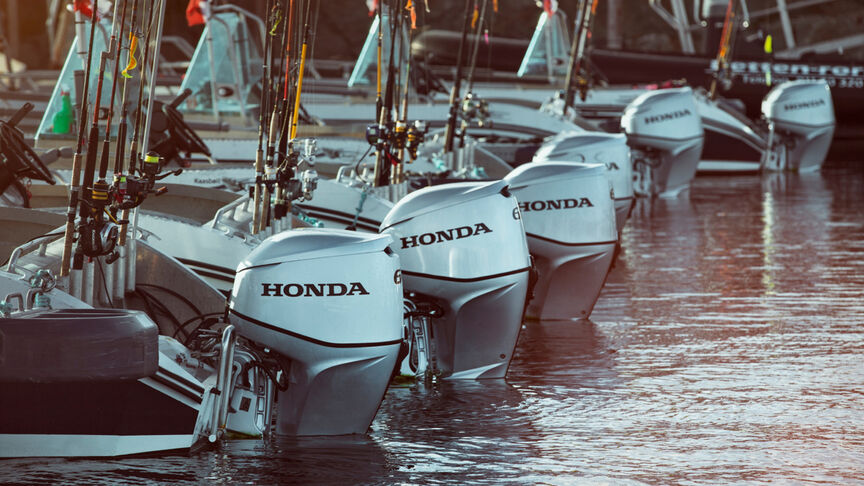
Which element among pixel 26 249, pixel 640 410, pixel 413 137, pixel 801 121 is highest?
pixel 413 137

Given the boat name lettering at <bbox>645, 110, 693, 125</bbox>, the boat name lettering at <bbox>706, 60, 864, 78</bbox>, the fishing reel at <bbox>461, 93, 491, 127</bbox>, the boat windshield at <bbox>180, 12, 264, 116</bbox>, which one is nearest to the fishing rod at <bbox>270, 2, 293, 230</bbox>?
the fishing reel at <bbox>461, 93, 491, 127</bbox>

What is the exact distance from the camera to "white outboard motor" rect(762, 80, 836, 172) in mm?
19359

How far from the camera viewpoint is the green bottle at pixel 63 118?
31.8ft

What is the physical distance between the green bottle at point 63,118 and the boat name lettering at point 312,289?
5.10 metres

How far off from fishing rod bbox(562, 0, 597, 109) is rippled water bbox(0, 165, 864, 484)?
605cm

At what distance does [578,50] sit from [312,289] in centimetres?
1175

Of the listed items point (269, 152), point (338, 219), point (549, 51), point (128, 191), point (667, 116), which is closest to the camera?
point (128, 191)

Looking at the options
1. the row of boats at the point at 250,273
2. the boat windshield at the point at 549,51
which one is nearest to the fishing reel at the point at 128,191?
the row of boats at the point at 250,273

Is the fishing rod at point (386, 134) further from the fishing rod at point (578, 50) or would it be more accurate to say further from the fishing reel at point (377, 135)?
the fishing rod at point (578, 50)

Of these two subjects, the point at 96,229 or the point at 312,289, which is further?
the point at 96,229

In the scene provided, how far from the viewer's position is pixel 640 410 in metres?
Answer: 5.70

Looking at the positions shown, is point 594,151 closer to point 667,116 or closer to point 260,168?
point 260,168

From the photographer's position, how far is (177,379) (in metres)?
4.69

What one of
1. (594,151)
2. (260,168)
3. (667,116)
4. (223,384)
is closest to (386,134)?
(260,168)
